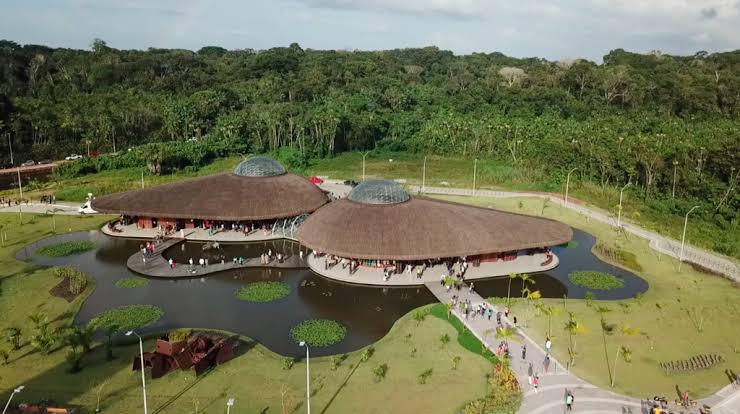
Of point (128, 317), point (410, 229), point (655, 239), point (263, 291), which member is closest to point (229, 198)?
point (263, 291)

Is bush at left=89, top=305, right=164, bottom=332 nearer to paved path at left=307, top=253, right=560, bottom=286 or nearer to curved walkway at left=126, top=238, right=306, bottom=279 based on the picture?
curved walkway at left=126, top=238, right=306, bottom=279

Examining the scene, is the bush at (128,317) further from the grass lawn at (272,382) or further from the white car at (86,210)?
the white car at (86,210)

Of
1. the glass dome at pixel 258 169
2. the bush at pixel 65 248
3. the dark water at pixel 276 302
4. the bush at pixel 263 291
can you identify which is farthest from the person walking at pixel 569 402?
the bush at pixel 65 248

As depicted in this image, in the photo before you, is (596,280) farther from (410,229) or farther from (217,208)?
(217,208)

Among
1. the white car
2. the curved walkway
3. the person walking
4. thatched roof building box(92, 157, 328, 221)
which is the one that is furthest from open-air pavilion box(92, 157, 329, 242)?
the person walking

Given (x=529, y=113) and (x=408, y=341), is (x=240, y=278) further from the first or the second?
(x=529, y=113)

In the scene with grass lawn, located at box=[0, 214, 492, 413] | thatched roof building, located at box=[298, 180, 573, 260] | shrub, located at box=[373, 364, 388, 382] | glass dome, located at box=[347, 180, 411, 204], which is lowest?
grass lawn, located at box=[0, 214, 492, 413]

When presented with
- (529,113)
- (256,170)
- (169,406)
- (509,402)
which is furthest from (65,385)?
(529,113)
